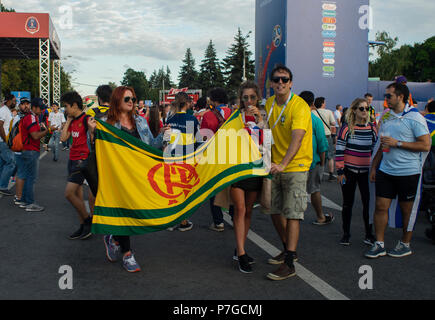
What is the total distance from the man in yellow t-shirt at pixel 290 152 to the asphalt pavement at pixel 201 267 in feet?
1.50

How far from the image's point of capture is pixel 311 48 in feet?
62.7

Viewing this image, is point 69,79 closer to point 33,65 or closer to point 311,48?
point 33,65

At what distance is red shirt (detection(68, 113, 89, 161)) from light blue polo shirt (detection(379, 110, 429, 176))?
4110 mm

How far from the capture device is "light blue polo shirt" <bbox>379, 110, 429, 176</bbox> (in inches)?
207

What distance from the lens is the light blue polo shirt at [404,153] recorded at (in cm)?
525

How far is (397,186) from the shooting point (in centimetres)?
536

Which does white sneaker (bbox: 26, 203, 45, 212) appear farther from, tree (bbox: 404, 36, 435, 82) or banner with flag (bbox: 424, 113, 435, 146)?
tree (bbox: 404, 36, 435, 82)

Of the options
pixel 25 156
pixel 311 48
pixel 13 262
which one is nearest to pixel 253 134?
pixel 13 262

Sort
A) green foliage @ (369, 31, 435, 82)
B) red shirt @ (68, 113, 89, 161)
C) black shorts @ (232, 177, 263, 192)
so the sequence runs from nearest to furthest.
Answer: black shorts @ (232, 177, 263, 192) < red shirt @ (68, 113, 89, 161) < green foliage @ (369, 31, 435, 82)

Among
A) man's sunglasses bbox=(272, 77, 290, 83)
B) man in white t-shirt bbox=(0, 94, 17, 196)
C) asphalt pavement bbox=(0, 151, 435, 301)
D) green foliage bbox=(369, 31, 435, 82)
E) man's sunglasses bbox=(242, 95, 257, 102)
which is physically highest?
green foliage bbox=(369, 31, 435, 82)

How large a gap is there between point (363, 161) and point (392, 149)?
1.90 ft

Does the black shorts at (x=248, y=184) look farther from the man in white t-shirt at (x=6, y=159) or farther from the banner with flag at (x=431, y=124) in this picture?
the man in white t-shirt at (x=6, y=159)

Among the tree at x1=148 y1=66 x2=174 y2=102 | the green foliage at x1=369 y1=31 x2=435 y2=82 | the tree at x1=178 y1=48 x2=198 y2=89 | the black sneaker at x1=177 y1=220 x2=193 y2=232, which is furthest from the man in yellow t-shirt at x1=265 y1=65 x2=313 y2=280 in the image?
the tree at x1=148 y1=66 x2=174 y2=102

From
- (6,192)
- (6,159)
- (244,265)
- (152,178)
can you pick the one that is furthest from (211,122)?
(6,192)
